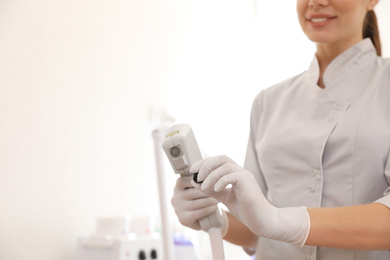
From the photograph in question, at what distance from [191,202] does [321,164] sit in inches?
13.8

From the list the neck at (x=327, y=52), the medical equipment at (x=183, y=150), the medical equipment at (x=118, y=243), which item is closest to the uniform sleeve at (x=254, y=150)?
the neck at (x=327, y=52)

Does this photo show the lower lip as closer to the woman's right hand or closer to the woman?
the woman

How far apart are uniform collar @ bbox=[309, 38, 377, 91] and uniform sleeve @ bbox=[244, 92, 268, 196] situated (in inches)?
9.5

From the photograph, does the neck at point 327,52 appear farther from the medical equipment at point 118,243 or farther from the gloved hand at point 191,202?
the medical equipment at point 118,243

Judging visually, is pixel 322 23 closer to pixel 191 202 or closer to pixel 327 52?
pixel 327 52

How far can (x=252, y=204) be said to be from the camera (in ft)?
3.56

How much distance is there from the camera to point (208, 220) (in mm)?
1307

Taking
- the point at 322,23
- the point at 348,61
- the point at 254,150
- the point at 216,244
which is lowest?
the point at 216,244

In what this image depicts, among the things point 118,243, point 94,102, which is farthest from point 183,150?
point 94,102

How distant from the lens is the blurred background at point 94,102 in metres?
2.04

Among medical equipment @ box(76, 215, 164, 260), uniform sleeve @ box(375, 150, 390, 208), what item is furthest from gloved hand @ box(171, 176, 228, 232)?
medical equipment @ box(76, 215, 164, 260)

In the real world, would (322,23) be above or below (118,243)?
above

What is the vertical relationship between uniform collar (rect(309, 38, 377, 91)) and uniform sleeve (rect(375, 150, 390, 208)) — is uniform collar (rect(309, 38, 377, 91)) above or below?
above

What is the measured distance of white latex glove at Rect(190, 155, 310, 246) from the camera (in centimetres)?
108
